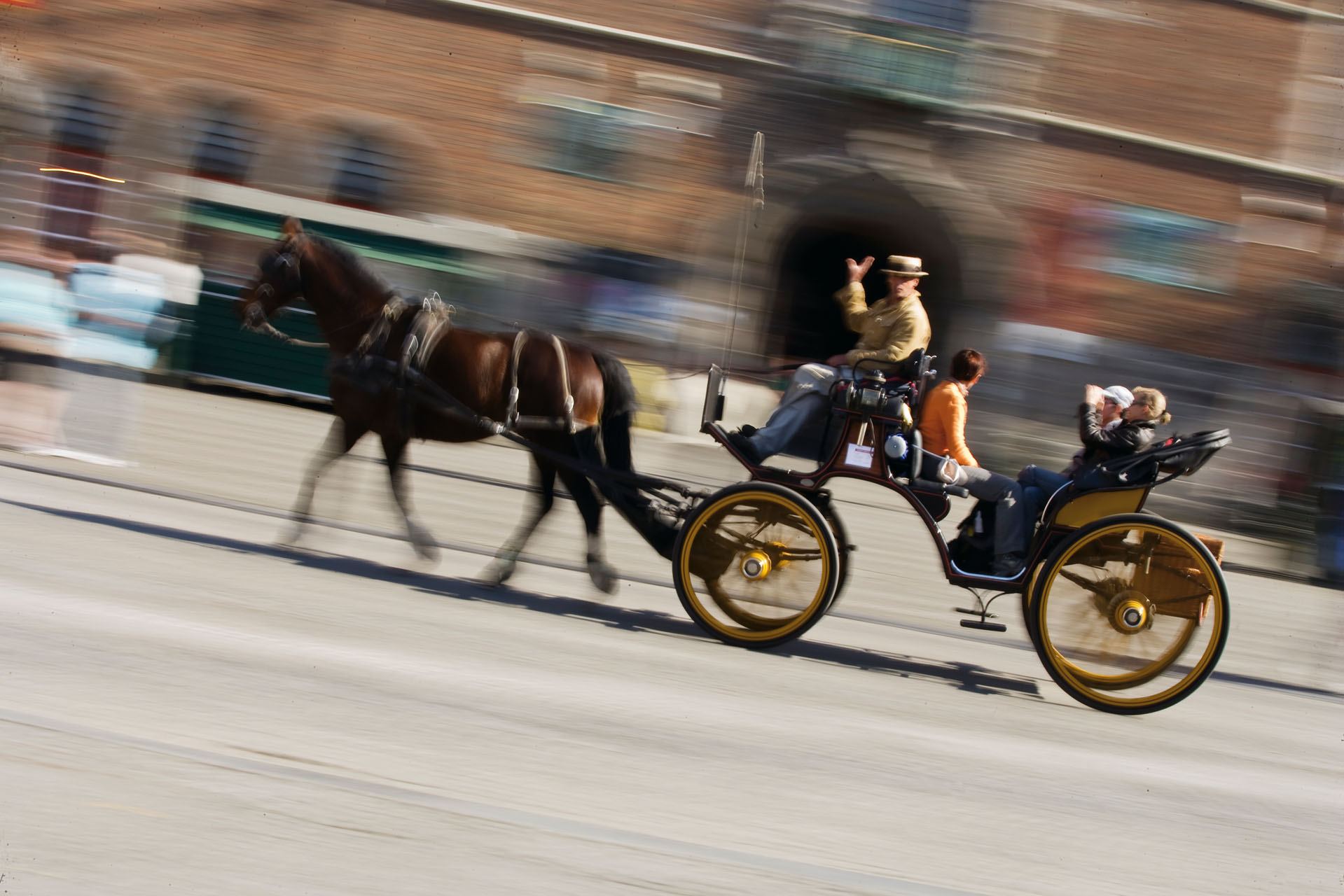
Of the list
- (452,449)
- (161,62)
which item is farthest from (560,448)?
(161,62)

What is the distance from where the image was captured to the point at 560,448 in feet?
22.5

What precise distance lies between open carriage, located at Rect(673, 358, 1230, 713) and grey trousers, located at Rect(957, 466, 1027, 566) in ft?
0.24

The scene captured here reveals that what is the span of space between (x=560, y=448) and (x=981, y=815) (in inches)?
128

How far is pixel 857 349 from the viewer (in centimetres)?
610

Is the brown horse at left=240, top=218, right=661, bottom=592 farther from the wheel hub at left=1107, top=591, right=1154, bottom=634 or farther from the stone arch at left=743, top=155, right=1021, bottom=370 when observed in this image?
the stone arch at left=743, top=155, right=1021, bottom=370

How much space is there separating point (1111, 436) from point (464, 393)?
125 inches

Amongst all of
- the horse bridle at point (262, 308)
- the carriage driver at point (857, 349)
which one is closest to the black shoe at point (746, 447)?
the carriage driver at point (857, 349)

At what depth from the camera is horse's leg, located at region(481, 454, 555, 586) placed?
22.7ft

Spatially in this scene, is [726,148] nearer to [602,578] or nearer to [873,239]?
[873,239]

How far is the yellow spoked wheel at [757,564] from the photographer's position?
600cm

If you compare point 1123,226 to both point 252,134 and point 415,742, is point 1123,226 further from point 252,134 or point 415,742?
point 415,742

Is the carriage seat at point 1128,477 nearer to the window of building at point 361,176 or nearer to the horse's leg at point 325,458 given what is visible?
the horse's leg at point 325,458

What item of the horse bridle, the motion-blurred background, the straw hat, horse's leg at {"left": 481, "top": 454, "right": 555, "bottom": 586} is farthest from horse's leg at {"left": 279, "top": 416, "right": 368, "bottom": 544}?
the motion-blurred background

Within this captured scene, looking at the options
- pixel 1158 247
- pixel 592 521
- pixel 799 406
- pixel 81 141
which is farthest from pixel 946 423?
pixel 81 141
